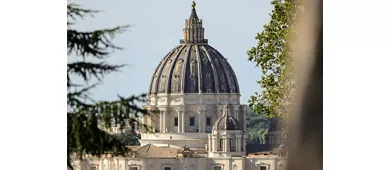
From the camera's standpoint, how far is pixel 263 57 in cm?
768

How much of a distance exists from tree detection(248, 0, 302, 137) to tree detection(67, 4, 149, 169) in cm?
99

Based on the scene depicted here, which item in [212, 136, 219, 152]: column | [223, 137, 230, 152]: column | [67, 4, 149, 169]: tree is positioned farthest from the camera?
[212, 136, 219, 152]: column

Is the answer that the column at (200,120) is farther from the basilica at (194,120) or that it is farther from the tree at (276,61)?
the tree at (276,61)

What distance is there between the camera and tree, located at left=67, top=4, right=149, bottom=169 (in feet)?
20.6

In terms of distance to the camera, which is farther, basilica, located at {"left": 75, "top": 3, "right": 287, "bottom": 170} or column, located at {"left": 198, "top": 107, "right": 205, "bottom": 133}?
column, located at {"left": 198, "top": 107, "right": 205, "bottom": 133}

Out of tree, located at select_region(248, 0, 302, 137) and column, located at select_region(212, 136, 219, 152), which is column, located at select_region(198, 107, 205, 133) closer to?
column, located at select_region(212, 136, 219, 152)

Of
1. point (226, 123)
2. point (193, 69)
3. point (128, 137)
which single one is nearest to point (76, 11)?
point (128, 137)

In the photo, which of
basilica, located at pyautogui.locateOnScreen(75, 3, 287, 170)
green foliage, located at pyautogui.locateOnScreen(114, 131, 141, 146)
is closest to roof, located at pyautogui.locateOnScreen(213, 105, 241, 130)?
basilica, located at pyautogui.locateOnScreen(75, 3, 287, 170)

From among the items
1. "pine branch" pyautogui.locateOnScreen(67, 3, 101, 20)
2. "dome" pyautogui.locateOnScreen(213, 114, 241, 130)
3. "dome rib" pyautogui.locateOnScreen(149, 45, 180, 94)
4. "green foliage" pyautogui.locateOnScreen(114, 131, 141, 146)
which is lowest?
"green foliage" pyautogui.locateOnScreen(114, 131, 141, 146)

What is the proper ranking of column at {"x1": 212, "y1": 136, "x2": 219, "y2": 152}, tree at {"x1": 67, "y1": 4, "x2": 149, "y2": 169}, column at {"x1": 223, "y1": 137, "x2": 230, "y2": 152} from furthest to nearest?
column at {"x1": 212, "y1": 136, "x2": 219, "y2": 152} < column at {"x1": 223, "y1": 137, "x2": 230, "y2": 152} < tree at {"x1": 67, "y1": 4, "x2": 149, "y2": 169}

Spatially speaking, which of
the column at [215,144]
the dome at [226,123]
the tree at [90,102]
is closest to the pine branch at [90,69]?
the tree at [90,102]
